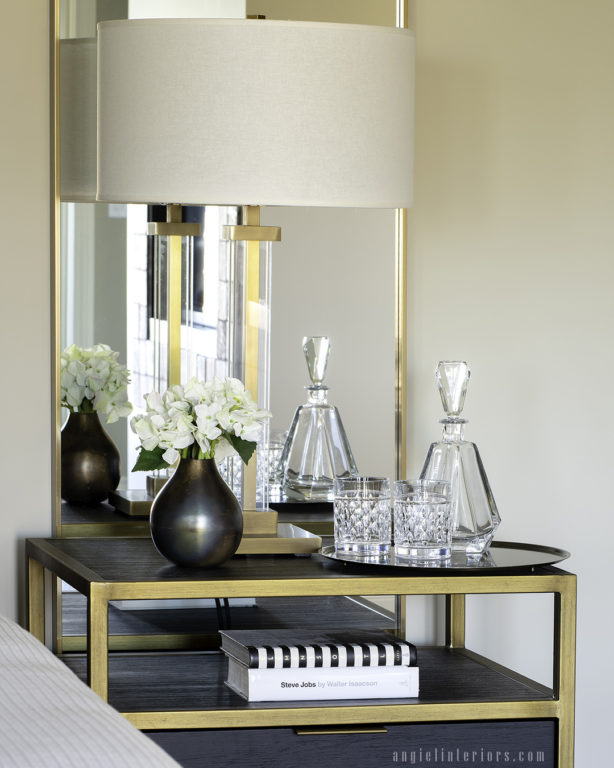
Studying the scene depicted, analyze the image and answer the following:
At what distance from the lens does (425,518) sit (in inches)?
77.2

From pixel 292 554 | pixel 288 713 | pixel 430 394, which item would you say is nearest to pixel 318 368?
pixel 430 394

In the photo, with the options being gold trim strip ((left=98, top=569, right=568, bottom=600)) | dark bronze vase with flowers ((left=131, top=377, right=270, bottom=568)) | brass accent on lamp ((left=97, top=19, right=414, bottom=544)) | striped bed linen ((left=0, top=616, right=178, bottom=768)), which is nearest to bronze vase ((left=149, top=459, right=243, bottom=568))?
dark bronze vase with flowers ((left=131, top=377, right=270, bottom=568))

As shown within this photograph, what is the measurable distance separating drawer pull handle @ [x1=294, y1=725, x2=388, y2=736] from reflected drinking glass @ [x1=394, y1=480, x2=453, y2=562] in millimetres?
274

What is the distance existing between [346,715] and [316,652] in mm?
108

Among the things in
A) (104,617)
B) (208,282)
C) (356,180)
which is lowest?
(104,617)

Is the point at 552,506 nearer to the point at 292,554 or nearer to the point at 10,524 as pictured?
the point at 292,554

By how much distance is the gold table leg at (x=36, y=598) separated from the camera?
85.1 inches

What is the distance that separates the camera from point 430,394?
2.46 meters

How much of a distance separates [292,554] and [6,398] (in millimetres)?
606

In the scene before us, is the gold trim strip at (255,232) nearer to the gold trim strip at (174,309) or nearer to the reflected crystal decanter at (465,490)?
the gold trim strip at (174,309)

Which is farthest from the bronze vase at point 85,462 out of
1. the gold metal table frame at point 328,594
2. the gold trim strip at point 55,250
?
the gold metal table frame at point 328,594

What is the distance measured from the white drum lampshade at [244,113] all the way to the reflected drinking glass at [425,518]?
1.54ft

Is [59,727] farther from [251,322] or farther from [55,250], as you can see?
[55,250]

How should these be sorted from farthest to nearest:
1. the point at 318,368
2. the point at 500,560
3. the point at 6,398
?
1. the point at 318,368
2. the point at 6,398
3. the point at 500,560
